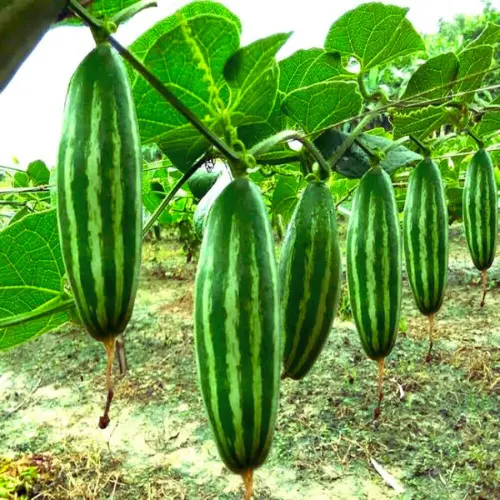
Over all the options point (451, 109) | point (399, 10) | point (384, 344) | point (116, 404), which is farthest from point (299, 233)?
Answer: point (116, 404)

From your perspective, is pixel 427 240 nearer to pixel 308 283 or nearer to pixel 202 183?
pixel 308 283

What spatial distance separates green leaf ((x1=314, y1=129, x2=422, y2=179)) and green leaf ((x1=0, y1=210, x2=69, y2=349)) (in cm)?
30

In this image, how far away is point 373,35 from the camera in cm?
72

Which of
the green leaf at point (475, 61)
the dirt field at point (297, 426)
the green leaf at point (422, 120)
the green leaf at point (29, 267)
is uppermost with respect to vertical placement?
the green leaf at point (475, 61)

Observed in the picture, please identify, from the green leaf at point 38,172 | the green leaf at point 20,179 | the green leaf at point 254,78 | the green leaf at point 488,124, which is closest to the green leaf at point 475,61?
the green leaf at point 488,124

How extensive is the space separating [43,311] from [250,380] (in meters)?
0.40

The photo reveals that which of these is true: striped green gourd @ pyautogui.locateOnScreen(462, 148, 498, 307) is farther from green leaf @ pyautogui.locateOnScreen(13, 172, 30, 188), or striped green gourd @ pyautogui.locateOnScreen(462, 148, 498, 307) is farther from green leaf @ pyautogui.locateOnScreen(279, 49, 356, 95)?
green leaf @ pyautogui.locateOnScreen(13, 172, 30, 188)

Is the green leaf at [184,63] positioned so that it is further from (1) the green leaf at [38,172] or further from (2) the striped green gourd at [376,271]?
(1) the green leaf at [38,172]

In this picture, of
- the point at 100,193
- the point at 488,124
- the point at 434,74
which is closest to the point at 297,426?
the point at 488,124

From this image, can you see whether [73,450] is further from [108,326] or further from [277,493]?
[108,326]

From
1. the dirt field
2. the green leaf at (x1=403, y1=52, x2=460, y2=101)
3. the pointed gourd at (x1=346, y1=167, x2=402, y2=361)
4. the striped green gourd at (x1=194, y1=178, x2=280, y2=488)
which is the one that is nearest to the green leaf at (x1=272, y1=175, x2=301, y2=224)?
the green leaf at (x1=403, y1=52, x2=460, y2=101)

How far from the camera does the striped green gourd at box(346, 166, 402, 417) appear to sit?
1.81 feet

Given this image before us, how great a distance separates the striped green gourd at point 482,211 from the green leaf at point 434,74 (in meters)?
0.10

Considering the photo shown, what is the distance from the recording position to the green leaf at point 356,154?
0.67 metres
